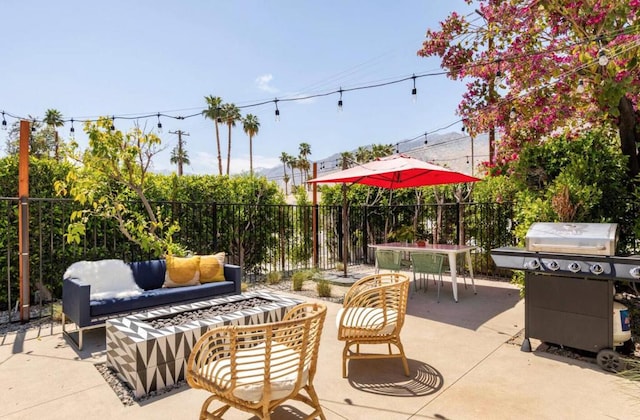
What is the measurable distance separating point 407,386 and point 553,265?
1.74 meters

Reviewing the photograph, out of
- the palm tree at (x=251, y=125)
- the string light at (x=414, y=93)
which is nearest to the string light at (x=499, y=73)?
the string light at (x=414, y=93)

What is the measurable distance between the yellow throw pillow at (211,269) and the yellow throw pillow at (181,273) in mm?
83

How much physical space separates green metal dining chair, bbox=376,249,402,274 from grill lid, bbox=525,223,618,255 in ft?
8.87

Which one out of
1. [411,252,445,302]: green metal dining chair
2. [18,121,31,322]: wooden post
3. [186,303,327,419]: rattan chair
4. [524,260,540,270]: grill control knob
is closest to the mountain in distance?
[411,252,445,302]: green metal dining chair

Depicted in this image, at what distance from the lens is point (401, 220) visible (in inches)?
352

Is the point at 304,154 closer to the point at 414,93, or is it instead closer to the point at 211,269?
the point at 414,93

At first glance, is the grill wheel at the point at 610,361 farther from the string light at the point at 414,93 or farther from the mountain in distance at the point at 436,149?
the string light at the point at 414,93

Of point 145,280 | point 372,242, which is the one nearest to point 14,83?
point 145,280

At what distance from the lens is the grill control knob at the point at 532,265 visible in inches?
127

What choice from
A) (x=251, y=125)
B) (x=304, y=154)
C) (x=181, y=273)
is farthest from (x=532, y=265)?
(x=304, y=154)

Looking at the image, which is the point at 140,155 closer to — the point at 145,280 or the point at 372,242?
the point at 145,280

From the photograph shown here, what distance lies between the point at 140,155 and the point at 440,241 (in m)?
6.44

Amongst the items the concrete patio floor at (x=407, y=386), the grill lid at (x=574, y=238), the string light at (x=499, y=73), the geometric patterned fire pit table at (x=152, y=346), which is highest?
the string light at (x=499, y=73)

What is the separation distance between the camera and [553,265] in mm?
3150
